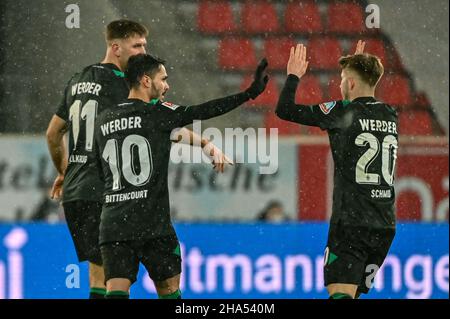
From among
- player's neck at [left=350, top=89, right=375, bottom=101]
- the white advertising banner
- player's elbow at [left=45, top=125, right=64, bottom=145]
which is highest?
player's neck at [left=350, top=89, right=375, bottom=101]

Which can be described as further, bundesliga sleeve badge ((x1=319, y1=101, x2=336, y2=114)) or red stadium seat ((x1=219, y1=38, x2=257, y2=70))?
red stadium seat ((x1=219, y1=38, x2=257, y2=70))

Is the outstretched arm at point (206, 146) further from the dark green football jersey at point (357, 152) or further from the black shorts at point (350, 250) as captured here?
the black shorts at point (350, 250)

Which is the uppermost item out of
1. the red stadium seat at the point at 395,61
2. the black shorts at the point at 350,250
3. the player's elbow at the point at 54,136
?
the red stadium seat at the point at 395,61

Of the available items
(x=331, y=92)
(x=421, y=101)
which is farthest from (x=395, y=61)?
(x=331, y=92)

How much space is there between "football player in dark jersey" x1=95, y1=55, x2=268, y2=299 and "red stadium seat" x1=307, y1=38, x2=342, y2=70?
443 centimetres

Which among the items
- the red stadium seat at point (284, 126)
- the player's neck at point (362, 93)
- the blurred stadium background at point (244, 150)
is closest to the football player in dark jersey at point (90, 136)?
the player's neck at point (362, 93)

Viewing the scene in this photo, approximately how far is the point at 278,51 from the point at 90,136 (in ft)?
13.7

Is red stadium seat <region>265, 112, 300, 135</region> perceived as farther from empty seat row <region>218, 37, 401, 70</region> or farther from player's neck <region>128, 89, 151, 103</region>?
player's neck <region>128, 89, 151, 103</region>

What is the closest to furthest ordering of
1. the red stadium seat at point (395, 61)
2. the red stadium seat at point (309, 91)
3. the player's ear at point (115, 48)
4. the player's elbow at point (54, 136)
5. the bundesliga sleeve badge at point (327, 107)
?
the bundesliga sleeve badge at point (327, 107), the player's ear at point (115, 48), the player's elbow at point (54, 136), the red stadium seat at point (309, 91), the red stadium seat at point (395, 61)

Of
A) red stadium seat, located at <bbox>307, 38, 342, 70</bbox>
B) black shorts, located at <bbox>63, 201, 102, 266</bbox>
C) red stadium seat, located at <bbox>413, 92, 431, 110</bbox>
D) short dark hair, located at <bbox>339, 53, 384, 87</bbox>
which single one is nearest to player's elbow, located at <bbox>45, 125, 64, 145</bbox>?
black shorts, located at <bbox>63, 201, 102, 266</bbox>

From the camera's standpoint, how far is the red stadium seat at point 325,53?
912 centimetres

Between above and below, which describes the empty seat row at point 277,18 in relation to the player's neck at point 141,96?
above

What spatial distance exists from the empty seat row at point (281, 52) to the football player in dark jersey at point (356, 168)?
13.3 ft

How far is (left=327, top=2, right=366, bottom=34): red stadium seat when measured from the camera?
928 centimetres
